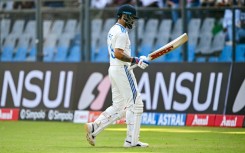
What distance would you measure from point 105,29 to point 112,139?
6421 millimetres

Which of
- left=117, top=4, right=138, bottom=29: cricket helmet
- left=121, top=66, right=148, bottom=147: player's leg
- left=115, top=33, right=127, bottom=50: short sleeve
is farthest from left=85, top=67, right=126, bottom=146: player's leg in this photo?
left=117, top=4, right=138, bottom=29: cricket helmet

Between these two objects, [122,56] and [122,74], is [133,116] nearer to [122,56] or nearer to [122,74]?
[122,74]

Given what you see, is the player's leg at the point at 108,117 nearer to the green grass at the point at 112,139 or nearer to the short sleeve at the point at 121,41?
the green grass at the point at 112,139

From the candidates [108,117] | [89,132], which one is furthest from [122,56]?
[89,132]

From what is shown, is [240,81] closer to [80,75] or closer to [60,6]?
[80,75]

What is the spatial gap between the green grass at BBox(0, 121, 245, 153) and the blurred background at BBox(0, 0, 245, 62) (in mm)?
2508

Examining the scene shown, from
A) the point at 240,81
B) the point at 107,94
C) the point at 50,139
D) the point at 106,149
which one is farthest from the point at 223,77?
the point at 106,149

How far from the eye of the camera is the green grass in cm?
1261

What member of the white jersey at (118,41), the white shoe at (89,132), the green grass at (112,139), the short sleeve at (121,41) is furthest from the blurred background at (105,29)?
the white shoe at (89,132)

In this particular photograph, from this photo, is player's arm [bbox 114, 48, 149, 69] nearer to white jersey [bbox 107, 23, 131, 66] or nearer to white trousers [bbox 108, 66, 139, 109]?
white jersey [bbox 107, 23, 131, 66]

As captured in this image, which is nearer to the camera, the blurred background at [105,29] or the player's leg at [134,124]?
the player's leg at [134,124]

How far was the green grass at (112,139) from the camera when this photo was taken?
12.6 meters

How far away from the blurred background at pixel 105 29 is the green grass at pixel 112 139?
2508mm

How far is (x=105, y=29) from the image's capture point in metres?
21.0
